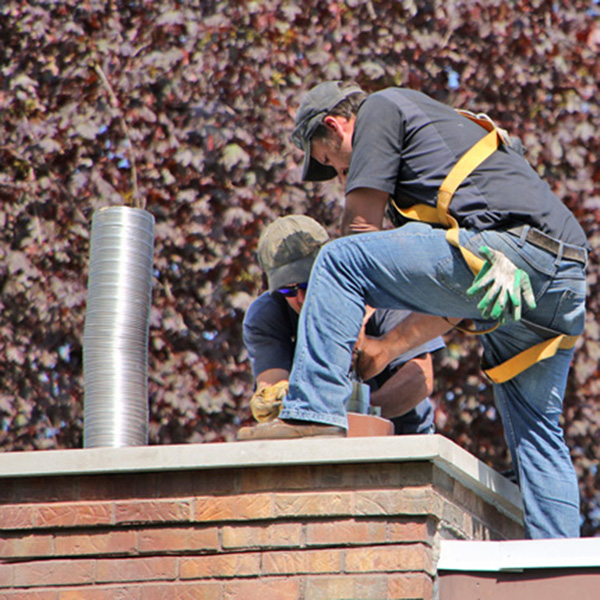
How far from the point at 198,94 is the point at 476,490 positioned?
3703 millimetres

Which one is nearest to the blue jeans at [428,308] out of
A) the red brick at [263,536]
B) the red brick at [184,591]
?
the red brick at [263,536]

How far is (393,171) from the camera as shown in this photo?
12.5 ft

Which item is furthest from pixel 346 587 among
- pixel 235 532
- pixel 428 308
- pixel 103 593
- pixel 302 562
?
pixel 428 308

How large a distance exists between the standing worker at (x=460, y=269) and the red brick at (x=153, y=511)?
1.09ft

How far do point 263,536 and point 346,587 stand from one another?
281 mm

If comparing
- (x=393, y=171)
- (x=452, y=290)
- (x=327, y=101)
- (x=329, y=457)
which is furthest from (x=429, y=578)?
(x=327, y=101)

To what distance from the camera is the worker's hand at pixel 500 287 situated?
360 centimetres

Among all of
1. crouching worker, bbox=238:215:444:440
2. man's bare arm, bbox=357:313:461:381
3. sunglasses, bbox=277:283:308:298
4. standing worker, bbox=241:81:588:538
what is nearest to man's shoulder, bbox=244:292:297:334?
crouching worker, bbox=238:215:444:440

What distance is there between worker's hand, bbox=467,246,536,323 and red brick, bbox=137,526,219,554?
1.01m

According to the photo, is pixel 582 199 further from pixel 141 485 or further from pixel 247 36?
pixel 141 485

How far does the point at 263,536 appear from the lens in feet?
11.8

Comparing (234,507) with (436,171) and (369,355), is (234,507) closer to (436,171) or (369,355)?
(369,355)

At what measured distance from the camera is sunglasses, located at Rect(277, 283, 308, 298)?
4.49 metres

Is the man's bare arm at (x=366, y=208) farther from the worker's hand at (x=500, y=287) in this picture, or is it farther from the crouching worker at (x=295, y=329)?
the crouching worker at (x=295, y=329)
